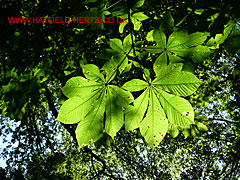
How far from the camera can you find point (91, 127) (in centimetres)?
86

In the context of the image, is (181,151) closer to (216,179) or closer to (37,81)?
(216,179)

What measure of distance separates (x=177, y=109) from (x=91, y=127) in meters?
0.42

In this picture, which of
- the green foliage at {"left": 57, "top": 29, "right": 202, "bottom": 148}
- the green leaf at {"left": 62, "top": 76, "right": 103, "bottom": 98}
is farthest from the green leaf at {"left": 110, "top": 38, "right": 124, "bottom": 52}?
Result: the green leaf at {"left": 62, "top": 76, "right": 103, "bottom": 98}

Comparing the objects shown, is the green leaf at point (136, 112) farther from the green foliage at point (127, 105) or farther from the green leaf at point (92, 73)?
the green leaf at point (92, 73)

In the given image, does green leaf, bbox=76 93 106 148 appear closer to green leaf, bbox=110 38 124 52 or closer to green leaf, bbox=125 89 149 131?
green leaf, bbox=125 89 149 131

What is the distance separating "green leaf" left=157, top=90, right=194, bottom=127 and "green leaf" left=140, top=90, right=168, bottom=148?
0.10ft

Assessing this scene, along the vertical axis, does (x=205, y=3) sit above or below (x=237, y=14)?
above

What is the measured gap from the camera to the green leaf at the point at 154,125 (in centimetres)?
87

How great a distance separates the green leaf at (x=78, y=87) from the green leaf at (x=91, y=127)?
3.4 inches

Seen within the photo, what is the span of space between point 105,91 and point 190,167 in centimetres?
1662

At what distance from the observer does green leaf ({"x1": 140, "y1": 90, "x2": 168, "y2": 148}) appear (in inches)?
34.3

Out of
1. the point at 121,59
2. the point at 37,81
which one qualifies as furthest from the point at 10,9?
the point at 121,59

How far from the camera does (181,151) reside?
47.0 feet

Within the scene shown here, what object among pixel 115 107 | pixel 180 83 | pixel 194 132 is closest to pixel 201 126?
pixel 194 132
